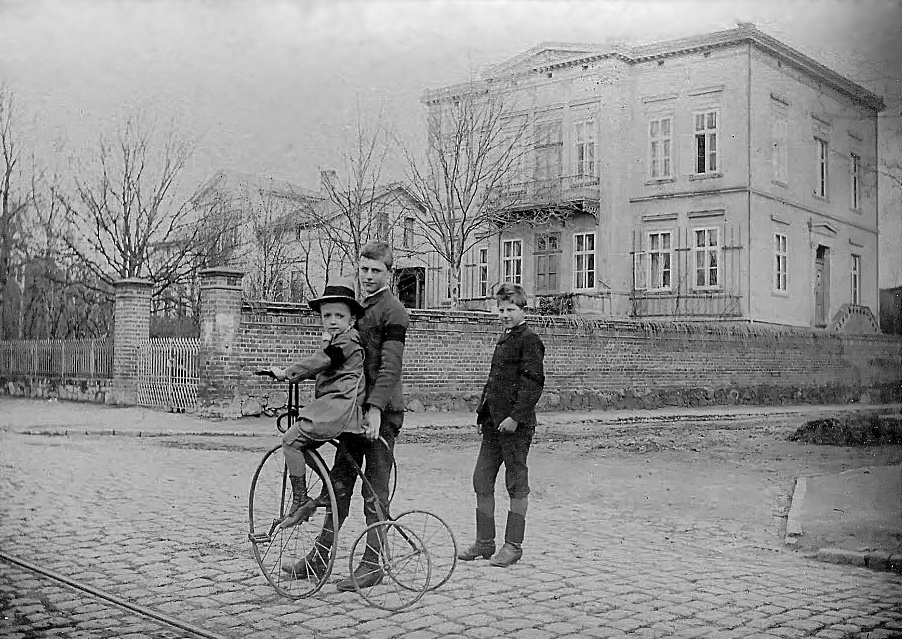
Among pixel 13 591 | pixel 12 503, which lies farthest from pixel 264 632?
pixel 12 503

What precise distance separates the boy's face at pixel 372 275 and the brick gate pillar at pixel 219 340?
647 mm

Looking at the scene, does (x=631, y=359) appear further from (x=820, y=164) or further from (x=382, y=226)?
(x=382, y=226)

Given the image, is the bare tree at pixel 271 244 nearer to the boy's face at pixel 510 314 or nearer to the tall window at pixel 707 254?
the boy's face at pixel 510 314

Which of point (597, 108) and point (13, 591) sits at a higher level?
point (597, 108)

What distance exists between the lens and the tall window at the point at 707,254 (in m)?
3.99

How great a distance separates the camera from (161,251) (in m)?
4.48

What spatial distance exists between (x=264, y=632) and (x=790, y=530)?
2.23 metres

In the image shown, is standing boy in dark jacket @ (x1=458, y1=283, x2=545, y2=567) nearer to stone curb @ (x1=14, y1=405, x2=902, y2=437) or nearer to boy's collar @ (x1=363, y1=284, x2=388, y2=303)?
stone curb @ (x1=14, y1=405, x2=902, y2=437)

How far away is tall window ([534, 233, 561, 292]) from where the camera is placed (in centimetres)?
399

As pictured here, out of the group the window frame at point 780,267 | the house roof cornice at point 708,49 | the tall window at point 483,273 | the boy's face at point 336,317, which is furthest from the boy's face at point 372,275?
the window frame at point 780,267

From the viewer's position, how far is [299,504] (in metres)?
3.95

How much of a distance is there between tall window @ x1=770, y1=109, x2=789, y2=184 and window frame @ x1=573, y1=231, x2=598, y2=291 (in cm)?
79

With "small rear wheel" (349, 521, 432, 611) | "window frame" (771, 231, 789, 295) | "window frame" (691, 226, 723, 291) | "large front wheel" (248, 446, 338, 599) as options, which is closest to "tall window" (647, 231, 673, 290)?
"window frame" (691, 226, 723, 291)

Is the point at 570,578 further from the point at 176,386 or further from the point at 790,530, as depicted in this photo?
the point at 176,386
